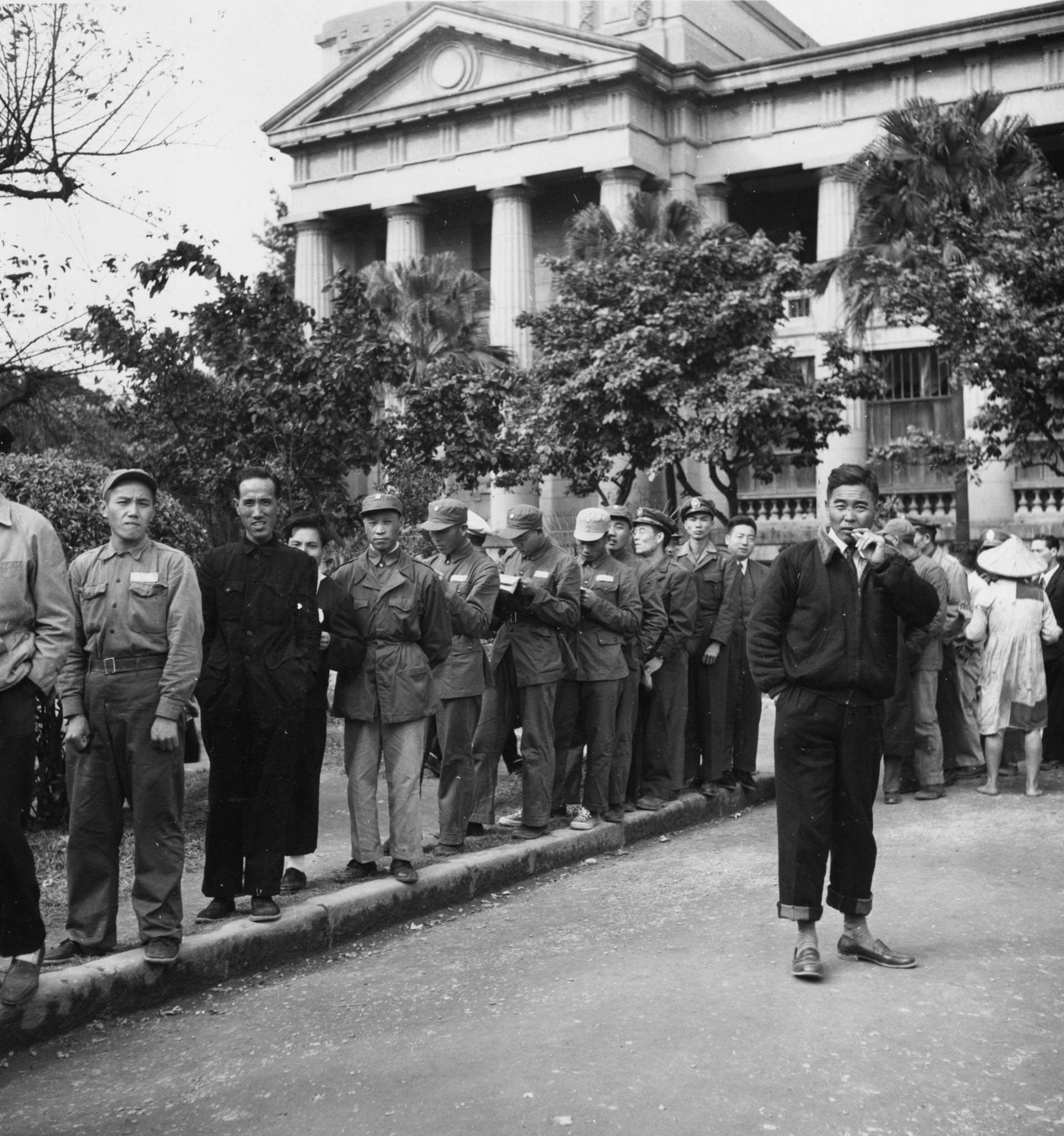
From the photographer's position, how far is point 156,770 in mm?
5559

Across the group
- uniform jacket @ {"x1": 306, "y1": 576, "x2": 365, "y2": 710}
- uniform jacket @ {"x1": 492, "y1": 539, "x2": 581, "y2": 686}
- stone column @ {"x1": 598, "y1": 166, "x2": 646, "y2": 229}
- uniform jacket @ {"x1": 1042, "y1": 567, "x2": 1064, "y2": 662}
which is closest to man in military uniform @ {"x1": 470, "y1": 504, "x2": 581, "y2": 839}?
uniform jacket @ {"x1": 492, "y1": 539, "x2": 581, "y2": 686}

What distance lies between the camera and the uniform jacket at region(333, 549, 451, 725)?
22.7 feet

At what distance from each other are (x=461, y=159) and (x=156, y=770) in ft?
121

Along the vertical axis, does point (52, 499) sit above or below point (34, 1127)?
above

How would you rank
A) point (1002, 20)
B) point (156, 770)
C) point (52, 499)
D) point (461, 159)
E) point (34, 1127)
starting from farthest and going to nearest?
point (461, 159) < point (1002, 20) < point (52, 499) < point (156, 770) < point (34, 1127)

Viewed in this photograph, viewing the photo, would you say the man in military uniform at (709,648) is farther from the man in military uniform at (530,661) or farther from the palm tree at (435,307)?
the palm tree at (435,307)

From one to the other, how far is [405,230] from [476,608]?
36.0m

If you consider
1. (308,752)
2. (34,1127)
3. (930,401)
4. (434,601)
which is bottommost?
(34,1127)

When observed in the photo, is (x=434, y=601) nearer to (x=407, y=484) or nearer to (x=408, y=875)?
(x=408, y=875)

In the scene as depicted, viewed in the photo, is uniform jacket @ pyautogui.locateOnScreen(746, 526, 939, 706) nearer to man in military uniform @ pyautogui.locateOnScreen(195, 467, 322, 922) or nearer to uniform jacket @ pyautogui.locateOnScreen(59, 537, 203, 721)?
man in military uniform @ pyautogui.locateOnScreen(195, 467, 322, 922)

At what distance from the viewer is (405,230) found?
137 ft

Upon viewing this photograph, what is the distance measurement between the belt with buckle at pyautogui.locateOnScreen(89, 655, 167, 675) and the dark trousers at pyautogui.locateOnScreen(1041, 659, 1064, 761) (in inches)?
329

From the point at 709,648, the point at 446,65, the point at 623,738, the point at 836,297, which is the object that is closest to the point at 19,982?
the point at 623,738

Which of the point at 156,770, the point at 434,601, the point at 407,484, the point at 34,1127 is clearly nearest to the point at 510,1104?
the point at 34,1127
